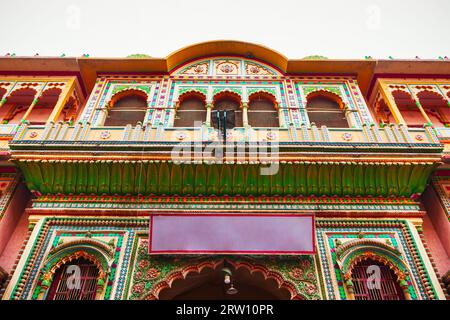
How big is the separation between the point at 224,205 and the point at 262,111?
2.98 metres

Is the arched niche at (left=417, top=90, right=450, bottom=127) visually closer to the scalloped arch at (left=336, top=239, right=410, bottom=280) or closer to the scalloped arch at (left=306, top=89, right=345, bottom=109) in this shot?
the scalloped arch at (left=306, top=89, right=345, bottom=109)

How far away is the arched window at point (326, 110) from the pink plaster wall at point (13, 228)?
21.6 ft

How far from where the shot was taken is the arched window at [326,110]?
28.7 feet

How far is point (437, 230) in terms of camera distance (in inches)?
283

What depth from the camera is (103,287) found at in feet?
19.5

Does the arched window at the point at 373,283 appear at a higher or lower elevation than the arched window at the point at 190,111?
lower

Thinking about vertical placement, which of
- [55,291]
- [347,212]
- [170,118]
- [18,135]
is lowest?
[55,291]

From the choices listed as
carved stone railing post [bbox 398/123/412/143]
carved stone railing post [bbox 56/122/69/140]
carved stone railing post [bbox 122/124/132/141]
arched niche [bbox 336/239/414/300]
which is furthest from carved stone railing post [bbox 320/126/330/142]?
carved stone railing post [bbox 56/122/69/140]

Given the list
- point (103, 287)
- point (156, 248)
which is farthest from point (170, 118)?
point (103, 287)

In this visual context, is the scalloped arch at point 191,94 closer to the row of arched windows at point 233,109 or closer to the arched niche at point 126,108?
the row of arched windows at point 233,109

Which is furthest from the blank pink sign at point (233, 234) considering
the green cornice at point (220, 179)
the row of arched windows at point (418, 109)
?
the row of arched windows at point (418, 109)

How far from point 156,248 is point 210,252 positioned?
0.92 metres

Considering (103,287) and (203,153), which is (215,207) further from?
(103,287)

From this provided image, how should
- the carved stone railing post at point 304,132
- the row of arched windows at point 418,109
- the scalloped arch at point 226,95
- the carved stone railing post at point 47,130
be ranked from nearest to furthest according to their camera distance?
the carved stone railing post at point 47,130, the carved stone railing post at point 304,132, the scalloped arch at point 226,95, the row of arched windows at point 418,109
